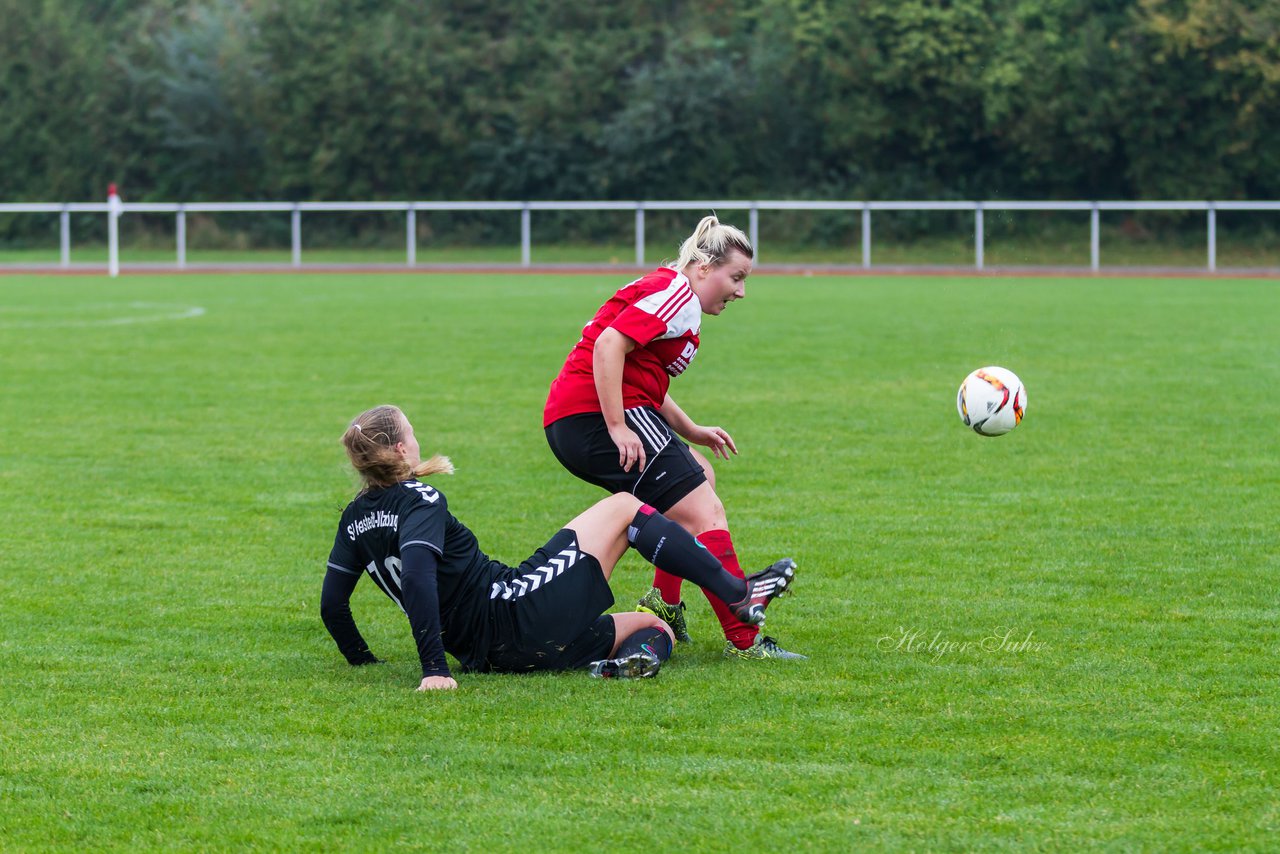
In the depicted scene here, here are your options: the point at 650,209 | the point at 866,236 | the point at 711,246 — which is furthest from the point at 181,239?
the point at 711,246

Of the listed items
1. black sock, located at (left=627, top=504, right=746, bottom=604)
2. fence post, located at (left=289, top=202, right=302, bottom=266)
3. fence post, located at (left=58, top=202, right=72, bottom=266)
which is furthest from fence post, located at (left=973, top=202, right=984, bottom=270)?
black sock, located at (left=627, top=504, right=746, bottom=604)

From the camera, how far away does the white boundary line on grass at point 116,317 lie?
2153 cm

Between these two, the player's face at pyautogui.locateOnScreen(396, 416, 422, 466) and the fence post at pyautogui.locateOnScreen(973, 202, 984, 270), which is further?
the fence post at pyautogui.locateOnScreen(973, 202, 984, 270)

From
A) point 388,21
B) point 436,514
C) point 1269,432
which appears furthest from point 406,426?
point 388,21

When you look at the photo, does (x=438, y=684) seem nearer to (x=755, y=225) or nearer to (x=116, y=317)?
(x=116, y=317)

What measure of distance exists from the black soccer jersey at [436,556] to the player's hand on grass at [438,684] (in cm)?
13

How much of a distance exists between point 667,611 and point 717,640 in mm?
249

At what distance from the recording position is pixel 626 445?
5.65 meters

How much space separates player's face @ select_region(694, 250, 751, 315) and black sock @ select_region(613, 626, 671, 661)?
1187 mm

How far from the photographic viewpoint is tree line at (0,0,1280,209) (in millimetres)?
40844

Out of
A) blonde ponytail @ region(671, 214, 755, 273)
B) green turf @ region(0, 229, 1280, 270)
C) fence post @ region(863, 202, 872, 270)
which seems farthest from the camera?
fence post @ region(863, 202, 872, 270)

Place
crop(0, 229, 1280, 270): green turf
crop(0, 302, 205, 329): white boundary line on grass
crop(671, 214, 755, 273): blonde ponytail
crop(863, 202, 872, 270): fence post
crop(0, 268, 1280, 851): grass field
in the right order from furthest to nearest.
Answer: crop(863, 202, 872, 270): fence post → crop(0, 229, 1280, 270): green turf → crop(0, 302, 205, 329): white boundary line on grass → crop(671, 214, 755, 273): blonde ponytail → crop(0, 268, 1280, 851): grass field

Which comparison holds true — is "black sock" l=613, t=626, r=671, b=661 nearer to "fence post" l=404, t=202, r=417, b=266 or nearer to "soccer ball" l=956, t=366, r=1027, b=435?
"soccer ball" l=956, t=366, r=1027, b=435

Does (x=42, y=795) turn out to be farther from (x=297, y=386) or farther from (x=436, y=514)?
(x=297, y=386)
